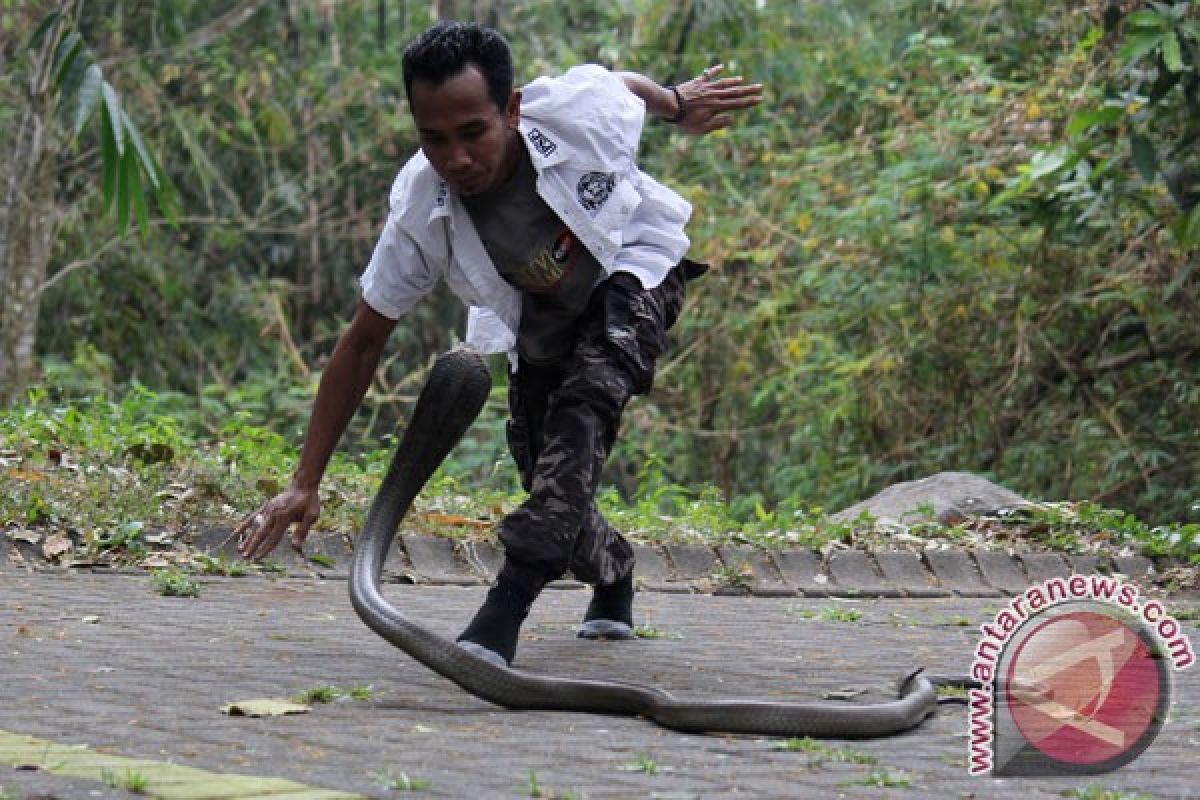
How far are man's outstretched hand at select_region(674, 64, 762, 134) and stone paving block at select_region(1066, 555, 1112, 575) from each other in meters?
4.53

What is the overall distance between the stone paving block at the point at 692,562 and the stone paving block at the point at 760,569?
8 cm

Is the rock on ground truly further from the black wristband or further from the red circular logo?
the black wristband

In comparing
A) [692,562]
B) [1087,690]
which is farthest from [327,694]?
[692,562]

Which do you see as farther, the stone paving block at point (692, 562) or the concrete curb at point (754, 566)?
the stone paving block at point (692, 562)

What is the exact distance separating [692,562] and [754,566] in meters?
0.28

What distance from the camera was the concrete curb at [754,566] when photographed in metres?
7.64

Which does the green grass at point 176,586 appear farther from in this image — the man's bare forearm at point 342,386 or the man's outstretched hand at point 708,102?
the man's outstretched hand at point 708,102

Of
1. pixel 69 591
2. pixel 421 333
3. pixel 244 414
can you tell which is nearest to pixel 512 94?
pixel 69 591

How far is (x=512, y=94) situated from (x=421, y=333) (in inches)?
658

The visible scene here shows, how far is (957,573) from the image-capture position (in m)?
8.91

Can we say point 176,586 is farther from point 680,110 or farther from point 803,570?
point 803,570

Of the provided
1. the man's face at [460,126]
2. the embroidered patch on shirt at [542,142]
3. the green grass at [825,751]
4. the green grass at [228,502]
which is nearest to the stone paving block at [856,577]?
the green grass at [228,502]

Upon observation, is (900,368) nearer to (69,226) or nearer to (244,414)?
(244,414)

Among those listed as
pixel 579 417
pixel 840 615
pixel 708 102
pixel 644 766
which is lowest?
pixel 840 615
